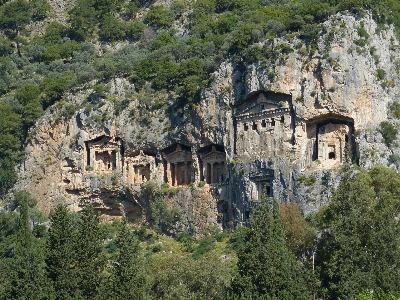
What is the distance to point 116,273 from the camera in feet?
247

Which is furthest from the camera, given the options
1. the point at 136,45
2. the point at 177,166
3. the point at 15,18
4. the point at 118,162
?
the point at 15,18

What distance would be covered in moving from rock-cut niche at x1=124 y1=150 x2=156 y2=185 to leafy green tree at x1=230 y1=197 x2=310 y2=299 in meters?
30.4

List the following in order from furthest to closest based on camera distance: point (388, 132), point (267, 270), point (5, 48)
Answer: point (5, 48) < point (388, 132) < point (267, 270)

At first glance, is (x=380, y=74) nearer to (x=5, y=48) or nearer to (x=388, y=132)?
(x=388, y=132)

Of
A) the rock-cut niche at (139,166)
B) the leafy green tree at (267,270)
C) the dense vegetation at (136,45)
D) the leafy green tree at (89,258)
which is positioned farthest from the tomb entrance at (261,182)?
the leafy green tree at (89,258)

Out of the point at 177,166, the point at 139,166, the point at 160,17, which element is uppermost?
the point at 160,17

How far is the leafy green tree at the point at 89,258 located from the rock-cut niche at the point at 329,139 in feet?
83.1

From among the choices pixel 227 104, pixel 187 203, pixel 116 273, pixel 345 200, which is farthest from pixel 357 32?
pixel 116 273

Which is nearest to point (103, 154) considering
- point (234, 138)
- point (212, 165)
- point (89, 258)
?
point (212, 165)

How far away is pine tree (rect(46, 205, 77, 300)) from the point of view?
251 feet

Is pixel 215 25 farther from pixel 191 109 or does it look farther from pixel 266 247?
pixel 266 247

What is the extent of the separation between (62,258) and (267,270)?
12.7 m

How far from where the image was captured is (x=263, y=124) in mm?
101125

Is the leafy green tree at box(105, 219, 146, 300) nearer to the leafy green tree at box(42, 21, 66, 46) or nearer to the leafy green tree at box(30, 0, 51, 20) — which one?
the leafy green tree at box(42, 21, 66, 46)
